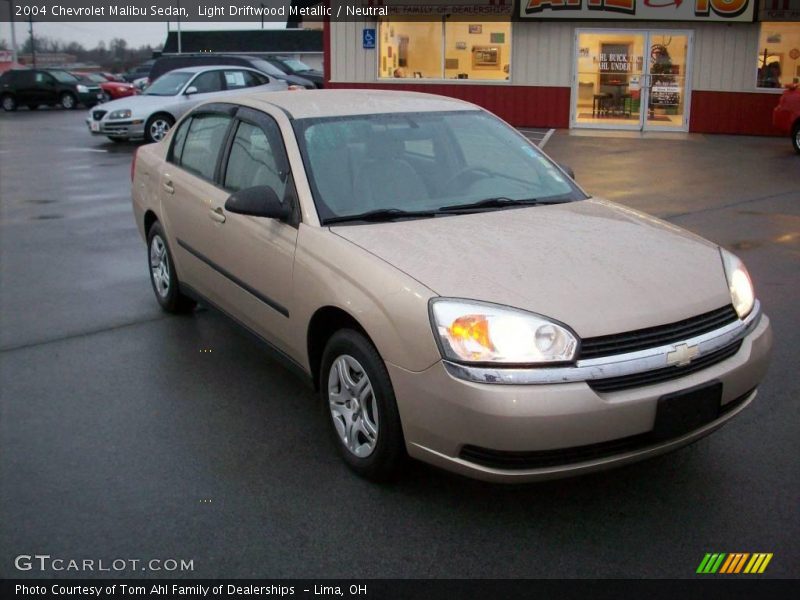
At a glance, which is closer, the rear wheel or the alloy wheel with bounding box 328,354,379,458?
the alloy wheel with bounding box 328,354,379,458

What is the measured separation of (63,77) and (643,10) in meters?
Result: 24.3

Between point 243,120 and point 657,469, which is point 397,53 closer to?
point 243,120

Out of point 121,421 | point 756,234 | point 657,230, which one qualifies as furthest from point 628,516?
point 756,234

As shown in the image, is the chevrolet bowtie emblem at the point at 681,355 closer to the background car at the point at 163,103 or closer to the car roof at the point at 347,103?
the car roof at the point at 347,103

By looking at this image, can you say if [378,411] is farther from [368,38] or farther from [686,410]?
[368,38]

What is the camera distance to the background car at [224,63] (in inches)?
992

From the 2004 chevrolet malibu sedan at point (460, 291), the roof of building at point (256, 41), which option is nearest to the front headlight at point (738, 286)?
the 2004 chevrolet malibu sedan at point (460, 291)

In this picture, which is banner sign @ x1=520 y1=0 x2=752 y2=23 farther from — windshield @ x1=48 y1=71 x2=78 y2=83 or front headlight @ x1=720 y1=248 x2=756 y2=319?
windshield @ x1=48 y1=71 x2=78 y2=83

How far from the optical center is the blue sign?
71.1ft

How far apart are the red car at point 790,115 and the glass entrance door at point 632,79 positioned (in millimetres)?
4052

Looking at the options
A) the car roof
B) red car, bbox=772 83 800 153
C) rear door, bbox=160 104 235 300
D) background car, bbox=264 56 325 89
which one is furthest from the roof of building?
the car roof

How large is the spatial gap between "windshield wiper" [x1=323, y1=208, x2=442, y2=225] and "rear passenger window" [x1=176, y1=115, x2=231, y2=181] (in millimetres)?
1444

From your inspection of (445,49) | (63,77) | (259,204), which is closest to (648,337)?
(259,204)

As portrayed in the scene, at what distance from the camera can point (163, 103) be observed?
18.7 metres
